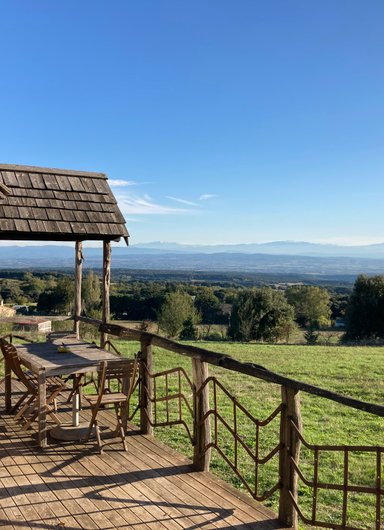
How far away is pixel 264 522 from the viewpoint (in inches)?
146

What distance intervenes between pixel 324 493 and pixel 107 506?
2.40 metres

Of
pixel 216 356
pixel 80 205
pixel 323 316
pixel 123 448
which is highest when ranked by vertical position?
pixel 80 205

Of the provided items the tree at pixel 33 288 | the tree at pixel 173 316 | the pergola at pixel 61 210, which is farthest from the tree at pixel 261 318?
the pergola at pixel 61 210

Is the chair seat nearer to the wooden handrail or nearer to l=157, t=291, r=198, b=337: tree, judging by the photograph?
the wooden handrail

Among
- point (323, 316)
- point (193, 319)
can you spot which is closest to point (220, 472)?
point (193, 319)

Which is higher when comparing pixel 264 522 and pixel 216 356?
pixel 216 356

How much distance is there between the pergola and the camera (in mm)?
7301

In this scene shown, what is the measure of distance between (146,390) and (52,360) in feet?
3.75

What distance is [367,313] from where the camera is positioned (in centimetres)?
3198

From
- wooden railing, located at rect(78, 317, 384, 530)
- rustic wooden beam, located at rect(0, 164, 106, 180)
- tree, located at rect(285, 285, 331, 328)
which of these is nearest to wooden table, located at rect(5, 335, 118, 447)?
wooden railing, located at rect(78, 317, 384, 530)

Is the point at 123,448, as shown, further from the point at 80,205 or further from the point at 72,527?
the point at 80,205

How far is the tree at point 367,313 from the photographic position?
31.7 m

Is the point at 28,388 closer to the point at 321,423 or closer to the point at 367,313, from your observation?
the point at 321,423

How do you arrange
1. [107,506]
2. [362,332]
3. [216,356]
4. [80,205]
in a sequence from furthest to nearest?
1. [362,332]
2. [80,205]
3. [216,356]
4. [107,506]
